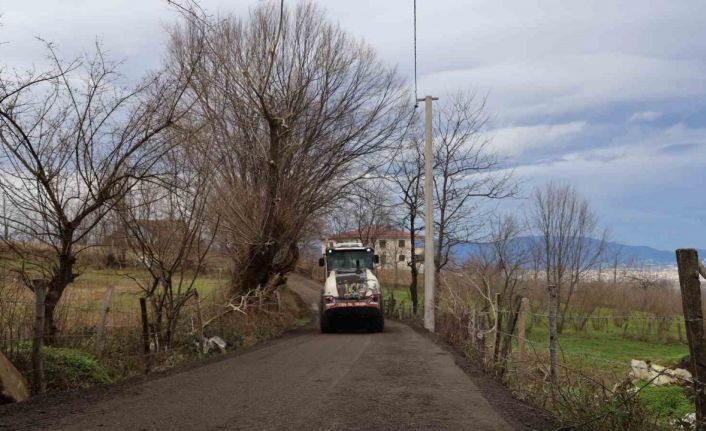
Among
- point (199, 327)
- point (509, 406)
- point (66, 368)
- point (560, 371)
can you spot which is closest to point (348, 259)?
point (199, 327)

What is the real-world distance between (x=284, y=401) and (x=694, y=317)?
17.0 feet

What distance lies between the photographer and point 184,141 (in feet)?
46.2

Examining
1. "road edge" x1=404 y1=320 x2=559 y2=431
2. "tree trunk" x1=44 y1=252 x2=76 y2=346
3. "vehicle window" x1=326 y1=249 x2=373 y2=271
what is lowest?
"road edge" x1=404 y1=320 x2=559 y2=431

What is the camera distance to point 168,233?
14.7 m

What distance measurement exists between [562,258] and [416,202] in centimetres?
1640

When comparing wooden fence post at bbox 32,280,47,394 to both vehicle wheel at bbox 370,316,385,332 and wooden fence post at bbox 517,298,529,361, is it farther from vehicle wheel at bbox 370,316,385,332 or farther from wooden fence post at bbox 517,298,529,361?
vehicle wheel at bbox 370,316,385,332

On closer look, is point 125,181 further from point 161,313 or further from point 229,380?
point 229,380

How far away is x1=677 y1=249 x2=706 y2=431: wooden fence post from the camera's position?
5.54m

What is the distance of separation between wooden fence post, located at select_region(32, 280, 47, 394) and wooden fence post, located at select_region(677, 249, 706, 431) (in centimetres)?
849

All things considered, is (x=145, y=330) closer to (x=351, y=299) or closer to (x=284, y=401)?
(x=284, y=401)

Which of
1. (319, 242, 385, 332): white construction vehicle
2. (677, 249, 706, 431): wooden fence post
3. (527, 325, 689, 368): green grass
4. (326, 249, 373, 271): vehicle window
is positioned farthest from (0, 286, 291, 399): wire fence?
(527, 325, 689, 368): green grass

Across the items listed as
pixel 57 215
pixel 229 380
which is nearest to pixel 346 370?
pixel 229 380

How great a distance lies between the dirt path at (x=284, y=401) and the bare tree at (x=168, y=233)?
2.48 m

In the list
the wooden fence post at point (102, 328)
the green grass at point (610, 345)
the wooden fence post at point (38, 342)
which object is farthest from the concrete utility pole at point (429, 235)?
the wooden fence post at point (38, 342)
